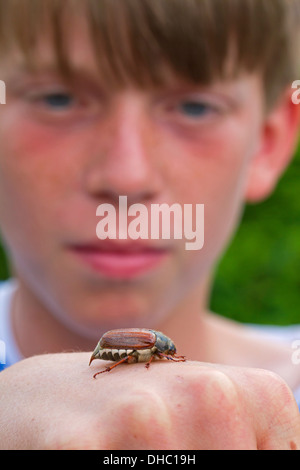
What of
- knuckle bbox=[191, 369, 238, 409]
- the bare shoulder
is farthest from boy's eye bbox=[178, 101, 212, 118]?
knuckle bbox=[191, 369, 238, 409]

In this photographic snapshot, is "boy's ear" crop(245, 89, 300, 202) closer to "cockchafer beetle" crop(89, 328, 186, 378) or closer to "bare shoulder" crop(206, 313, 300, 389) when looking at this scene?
"bare shoulder" crop(206, 313, 300, 389)

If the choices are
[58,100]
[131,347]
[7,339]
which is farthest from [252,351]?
[131,347]

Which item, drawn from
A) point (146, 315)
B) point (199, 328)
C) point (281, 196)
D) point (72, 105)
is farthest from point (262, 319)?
point (72, 105)

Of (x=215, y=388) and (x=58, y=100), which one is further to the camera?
(x=58, y=100)

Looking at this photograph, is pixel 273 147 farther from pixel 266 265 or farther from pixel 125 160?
pixel 266 265

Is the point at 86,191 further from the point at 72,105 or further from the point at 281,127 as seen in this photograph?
the point at 281,127
